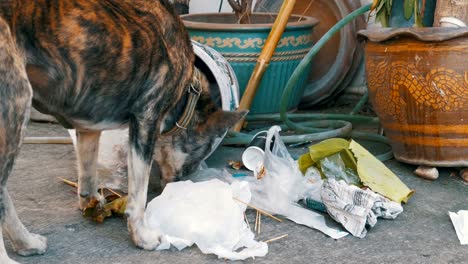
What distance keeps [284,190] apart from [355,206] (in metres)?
0.41

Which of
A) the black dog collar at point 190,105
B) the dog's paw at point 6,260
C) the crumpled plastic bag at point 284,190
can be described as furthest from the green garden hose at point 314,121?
the dog's paw at point 6,260

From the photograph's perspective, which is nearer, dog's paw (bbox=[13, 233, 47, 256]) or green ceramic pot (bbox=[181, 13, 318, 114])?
dog's paw (bbox=[13, 233, 47, 256])

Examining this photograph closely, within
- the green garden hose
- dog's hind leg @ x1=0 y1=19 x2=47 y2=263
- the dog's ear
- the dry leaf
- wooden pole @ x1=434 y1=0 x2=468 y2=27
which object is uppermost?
wooden pole @ x1=434 y1=0 x2=468 y2=27

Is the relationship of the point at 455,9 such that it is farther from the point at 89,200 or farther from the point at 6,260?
the point at 6,260

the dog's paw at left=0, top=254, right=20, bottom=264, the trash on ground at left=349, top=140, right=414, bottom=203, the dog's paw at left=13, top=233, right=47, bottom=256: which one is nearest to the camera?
the dog's paw at left=0, top=254, right=20, bottom=264

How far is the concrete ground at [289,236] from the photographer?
3.06m

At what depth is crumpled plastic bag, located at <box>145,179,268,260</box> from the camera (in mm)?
3123

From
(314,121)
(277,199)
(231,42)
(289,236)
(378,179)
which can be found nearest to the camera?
(289,236)

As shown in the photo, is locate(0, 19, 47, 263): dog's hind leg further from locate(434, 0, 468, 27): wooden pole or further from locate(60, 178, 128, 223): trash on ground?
locate(434, 0, 468, 27): wooden pole

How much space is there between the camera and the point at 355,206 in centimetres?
333

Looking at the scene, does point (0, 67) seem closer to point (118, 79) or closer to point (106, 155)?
point (118, 79)

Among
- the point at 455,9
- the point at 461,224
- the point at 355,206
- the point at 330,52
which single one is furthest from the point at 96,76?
the point at 330,52

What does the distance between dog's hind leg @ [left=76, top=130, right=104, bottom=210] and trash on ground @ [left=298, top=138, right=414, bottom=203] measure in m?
1.07

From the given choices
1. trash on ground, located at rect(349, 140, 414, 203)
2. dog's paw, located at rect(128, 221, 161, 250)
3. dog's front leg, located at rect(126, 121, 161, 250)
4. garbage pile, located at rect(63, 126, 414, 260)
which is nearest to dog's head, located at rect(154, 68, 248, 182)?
garbage pile, located at rect(63, 126, 414, 260)
